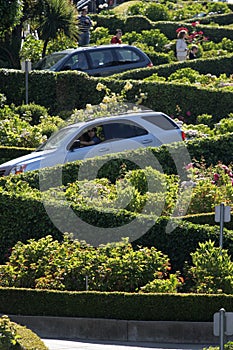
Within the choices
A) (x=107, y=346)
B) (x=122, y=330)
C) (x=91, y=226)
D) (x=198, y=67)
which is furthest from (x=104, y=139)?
(x=198, y=67)

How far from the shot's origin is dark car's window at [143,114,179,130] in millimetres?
23516

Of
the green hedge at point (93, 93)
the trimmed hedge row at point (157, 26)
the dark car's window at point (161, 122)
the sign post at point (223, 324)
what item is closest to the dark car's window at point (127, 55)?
the green hedge at point (93, 93)

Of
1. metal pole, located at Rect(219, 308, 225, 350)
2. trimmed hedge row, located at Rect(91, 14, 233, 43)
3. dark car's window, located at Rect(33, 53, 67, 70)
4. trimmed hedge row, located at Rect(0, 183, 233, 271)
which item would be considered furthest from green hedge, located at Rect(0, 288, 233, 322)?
trimmed hedge row, located at Rect(91, 14, 233, 43)

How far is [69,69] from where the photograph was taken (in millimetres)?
30578

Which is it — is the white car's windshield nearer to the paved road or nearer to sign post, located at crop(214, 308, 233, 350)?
the paved road

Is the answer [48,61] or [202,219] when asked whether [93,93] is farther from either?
[202,219]

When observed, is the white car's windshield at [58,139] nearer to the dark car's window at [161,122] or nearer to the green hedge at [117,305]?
the dark car's window at [161,122]

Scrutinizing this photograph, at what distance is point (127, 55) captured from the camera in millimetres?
31766

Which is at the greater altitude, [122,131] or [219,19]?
[219,19]

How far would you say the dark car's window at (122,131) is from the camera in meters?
23.0

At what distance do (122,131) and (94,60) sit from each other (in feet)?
26.8

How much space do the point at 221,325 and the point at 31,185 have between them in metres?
8.99

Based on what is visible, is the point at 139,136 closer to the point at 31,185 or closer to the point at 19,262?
the point at 31,185

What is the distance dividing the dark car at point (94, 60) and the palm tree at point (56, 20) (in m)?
2.57
